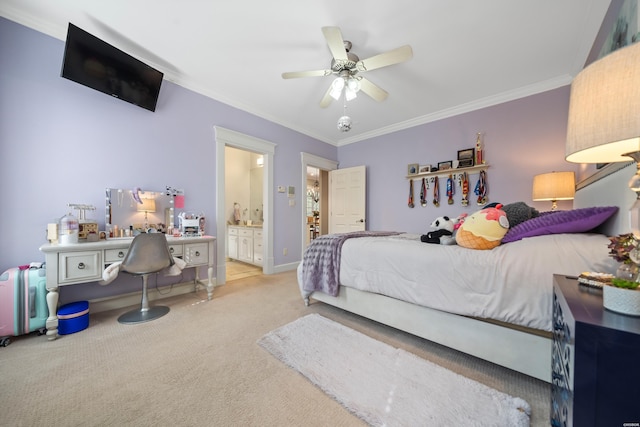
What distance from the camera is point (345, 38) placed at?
7.11 ft

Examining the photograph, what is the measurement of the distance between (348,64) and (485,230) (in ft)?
6.07

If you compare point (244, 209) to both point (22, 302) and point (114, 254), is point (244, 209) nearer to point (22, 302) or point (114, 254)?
point (114, 254)

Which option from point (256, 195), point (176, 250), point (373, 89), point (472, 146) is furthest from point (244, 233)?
point (472, 146)

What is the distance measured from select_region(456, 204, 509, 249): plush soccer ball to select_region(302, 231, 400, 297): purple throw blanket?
1.03 meters

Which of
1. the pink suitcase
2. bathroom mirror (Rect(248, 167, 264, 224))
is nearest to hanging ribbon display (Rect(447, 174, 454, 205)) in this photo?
bathroom mirror (Rect(248, 167, 264, 224))

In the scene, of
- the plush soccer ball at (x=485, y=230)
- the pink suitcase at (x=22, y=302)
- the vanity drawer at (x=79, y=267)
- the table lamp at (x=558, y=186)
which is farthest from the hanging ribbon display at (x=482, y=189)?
the pink suitcase at (x=22, y=302)

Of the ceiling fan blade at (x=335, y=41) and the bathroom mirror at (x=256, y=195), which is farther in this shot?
the bathroom mirror at (x=256, y=195)

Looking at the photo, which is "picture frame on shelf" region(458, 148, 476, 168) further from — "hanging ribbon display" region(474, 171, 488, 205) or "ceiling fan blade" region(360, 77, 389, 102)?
"ceiling fan blade" region(360, 77, 389, 102)

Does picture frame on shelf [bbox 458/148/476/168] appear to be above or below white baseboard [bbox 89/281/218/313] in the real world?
above

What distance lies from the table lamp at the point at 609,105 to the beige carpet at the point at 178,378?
127 cm

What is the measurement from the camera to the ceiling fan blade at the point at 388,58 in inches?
73.0

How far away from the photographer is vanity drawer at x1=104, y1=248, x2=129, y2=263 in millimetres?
2016

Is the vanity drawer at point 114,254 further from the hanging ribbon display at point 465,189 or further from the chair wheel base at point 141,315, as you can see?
the hanging ribbon display at point 465,189

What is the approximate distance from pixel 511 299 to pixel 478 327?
290mm
